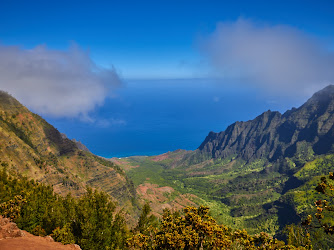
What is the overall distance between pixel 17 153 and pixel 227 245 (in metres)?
104

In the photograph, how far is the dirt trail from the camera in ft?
112

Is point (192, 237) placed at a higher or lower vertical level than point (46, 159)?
lower

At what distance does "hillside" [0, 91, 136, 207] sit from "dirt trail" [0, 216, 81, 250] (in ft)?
209

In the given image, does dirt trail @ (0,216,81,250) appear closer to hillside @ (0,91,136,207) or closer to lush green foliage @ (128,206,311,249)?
lush green foliage @ (128,206,311,249)

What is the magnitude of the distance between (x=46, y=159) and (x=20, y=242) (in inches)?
3688

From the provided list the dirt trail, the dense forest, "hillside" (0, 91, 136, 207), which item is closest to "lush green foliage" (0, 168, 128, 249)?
the dense forest

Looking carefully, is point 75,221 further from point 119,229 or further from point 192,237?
point 192,237

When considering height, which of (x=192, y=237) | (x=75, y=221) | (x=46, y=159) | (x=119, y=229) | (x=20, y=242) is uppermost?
(x=46, y=159)


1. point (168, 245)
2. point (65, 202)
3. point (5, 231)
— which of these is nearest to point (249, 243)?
point (168, 245)

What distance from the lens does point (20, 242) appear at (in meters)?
36.0

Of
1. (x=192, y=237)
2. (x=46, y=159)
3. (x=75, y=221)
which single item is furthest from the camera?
(x=46, y=159)

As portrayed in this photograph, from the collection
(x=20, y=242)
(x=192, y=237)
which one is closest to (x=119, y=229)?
(x=20, y=242)

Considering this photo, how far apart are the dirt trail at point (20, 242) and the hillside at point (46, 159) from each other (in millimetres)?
63706

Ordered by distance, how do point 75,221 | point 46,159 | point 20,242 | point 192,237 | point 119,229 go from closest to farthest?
1. point 192,237
2. point 20,242
3. point 75,221
4. point 119,229
5. point 46,159
